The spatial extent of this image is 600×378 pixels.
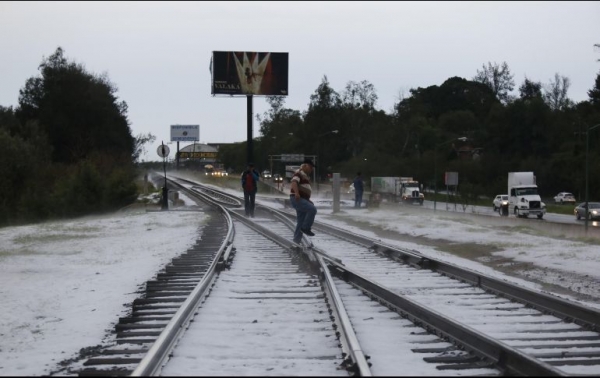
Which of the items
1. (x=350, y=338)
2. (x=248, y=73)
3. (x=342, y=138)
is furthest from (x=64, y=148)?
(x=350, y=338)

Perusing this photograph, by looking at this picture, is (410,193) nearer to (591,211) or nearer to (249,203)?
(591,211)

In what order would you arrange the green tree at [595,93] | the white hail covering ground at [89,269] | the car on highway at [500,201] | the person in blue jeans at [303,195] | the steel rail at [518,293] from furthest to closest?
the green tree at [595,93] → the car on highway at [500,201] → the person in blue jeans at [303,195] → the steel rail at [518,293] → the white hail covering ground at [89,269]

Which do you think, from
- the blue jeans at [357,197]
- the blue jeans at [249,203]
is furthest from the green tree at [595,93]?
the blue jeans at [249,203]

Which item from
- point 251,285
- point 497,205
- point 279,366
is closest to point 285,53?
point 497,205

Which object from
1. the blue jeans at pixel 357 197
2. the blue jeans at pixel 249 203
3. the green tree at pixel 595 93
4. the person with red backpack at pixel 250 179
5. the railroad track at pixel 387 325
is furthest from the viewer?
the green tree at pixel 595 93

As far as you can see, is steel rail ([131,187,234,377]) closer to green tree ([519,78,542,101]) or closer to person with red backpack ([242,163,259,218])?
person with red backpack ([242,163,259,218])

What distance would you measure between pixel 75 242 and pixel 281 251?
713cm

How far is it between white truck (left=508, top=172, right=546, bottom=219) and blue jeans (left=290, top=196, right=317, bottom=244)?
39.9 m

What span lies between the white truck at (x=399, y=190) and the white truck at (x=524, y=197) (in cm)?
1135

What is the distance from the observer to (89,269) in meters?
14.8

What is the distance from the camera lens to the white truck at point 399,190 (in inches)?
2749

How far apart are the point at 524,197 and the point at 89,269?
4474 centimetres

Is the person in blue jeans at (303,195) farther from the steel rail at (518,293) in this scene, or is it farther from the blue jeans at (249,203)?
the blue jeans at (249,203)

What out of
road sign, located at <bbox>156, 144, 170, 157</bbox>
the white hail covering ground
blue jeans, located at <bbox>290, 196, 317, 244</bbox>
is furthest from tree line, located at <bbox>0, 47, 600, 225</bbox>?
blue jeans, located at <bbox>290, 196, 317, 244</bbox>
